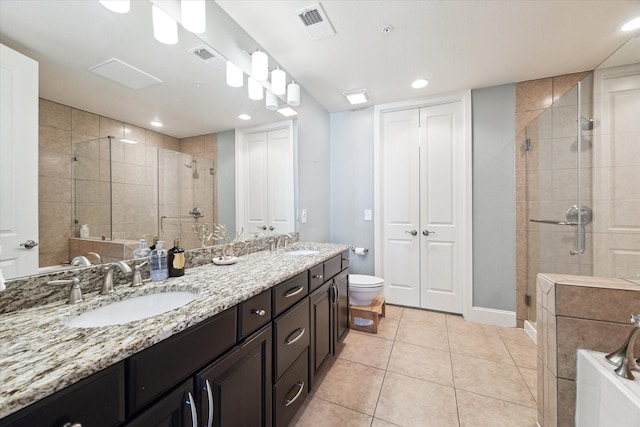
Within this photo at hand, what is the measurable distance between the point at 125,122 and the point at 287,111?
4.43 feet

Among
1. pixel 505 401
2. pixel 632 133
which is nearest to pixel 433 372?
pixel 505 401

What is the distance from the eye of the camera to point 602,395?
1.03 m

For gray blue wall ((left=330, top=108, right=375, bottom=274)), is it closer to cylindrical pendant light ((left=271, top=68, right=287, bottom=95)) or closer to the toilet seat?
the toilet seat

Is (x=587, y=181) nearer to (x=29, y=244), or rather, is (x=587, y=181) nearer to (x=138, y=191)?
(x=138, y=191)

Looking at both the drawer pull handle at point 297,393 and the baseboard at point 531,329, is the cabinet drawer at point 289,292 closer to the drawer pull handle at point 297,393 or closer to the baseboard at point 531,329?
the drawer pull handle at point 297,393

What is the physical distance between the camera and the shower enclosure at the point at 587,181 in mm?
1492

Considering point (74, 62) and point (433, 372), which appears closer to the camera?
point (74, 62)

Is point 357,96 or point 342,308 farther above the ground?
point 357,96

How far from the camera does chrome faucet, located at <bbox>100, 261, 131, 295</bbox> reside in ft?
3.21

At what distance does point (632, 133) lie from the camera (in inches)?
58.9

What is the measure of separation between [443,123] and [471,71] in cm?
57

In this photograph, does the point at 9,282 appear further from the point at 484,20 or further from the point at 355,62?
the point at 484,20

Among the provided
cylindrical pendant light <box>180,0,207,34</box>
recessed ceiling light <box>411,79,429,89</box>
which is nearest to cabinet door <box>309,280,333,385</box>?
cylindrical pendant light <box>180,0,207,34</box>

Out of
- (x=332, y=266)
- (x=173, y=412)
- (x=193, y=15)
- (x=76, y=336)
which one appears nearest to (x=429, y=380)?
(x=332, y=266)
